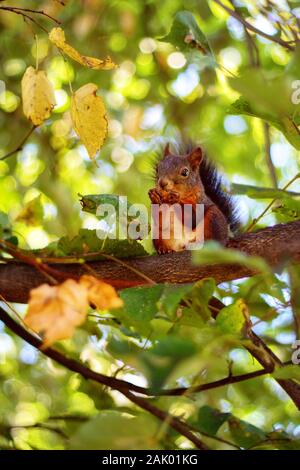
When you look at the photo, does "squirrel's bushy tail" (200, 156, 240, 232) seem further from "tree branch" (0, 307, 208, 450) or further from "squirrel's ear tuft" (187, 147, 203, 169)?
"tree branch" (0, 307, 208, 450)

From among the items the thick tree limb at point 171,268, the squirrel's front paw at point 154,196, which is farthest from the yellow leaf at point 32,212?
the squirrel's front paw at point 154,196

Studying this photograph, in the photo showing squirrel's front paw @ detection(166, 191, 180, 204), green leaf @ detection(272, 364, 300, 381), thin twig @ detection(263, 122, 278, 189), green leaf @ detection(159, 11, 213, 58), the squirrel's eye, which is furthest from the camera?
the squirrel's eye

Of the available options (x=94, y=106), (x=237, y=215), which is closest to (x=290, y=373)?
(x=94, y=106)

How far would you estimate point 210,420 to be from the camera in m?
1.38

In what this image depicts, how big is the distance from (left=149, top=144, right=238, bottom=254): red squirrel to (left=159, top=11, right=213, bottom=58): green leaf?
54cm

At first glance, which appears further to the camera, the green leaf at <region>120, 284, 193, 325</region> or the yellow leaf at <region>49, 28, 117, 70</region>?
the yellow leaf at <region>49, 28, 117, 70</region>

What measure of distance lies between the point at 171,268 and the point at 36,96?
39 centimetres

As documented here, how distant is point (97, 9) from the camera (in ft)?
10.5

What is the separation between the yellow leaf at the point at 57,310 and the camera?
36.9 inches

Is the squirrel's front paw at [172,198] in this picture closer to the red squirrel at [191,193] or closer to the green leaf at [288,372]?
the red squirrel at [191,193]

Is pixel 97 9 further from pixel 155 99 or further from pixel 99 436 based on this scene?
pixel 99 436

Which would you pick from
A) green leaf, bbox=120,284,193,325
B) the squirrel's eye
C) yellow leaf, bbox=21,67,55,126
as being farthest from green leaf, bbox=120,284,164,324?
the squirrel's eye

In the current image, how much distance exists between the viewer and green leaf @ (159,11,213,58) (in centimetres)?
161

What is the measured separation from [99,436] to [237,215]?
1.61 metres
